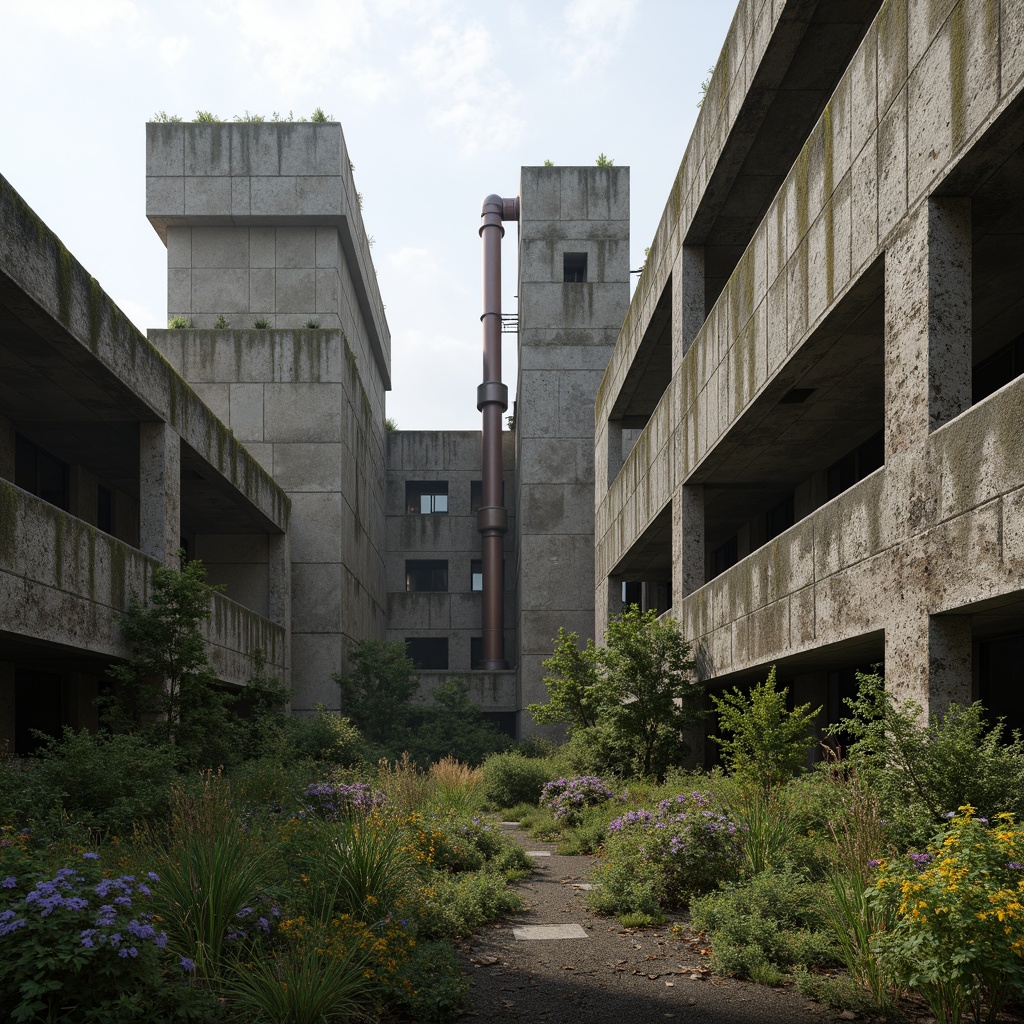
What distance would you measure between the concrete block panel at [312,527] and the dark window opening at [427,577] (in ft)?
53.7

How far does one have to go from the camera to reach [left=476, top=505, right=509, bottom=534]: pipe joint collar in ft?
132

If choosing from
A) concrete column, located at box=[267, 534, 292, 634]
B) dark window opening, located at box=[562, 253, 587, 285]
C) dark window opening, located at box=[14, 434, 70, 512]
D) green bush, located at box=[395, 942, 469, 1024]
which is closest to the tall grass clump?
green bush, located at box=[395, 942, 469, 1024]

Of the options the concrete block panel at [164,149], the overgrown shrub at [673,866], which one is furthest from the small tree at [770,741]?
the concrete block panel at [164,149]

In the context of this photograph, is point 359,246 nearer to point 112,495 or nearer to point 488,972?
point 112,495

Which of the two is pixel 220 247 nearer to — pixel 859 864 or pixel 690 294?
pixel 690 294

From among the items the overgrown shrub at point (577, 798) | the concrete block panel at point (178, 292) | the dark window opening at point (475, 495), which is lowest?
the overgrown shrub at point (577, 798)

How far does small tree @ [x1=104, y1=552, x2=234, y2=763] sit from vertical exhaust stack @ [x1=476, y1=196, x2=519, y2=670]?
22.3 meters

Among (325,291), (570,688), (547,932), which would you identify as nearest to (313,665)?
(570,688)

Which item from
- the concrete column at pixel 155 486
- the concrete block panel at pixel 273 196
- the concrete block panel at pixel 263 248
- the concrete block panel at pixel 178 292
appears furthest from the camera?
the concrete block panel at pixel 263 248

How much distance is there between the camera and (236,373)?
94.9 ft

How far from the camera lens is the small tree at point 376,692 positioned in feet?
99.2

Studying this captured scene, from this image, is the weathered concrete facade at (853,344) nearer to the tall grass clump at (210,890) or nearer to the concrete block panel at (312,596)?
the tall grass clump at (210,890)

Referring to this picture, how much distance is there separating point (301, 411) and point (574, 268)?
44.8 feet

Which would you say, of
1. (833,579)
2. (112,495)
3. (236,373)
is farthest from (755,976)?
(236,373)
